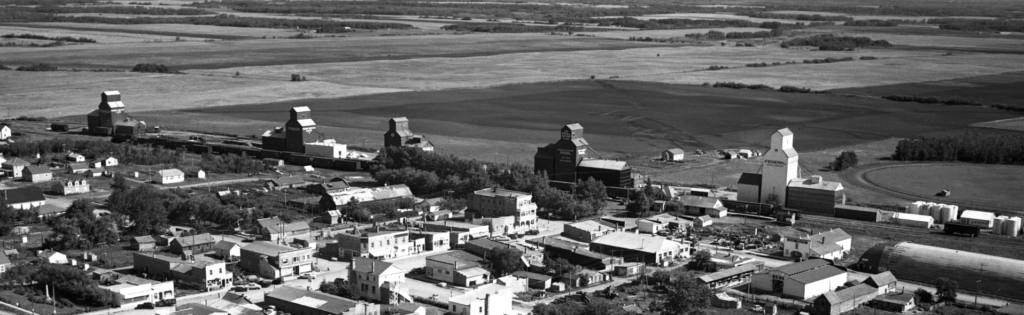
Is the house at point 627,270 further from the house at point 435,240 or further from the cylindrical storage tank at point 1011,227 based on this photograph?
the cylindrical storage tank at point 1011,227

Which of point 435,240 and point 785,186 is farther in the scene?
point 785,186

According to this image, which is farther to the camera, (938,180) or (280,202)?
(938,180)

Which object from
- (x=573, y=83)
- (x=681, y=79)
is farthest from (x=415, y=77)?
(x=681, y=79)

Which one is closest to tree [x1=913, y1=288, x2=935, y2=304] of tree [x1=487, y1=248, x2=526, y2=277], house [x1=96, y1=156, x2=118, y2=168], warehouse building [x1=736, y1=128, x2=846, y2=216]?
tree [x1=487, y1=248, x2=526, y2=277]

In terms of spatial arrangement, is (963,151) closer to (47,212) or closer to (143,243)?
(143,243)

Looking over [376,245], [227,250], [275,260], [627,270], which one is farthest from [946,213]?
[227,250]

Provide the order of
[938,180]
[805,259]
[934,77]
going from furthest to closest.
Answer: [934,77]
[938,180]
[805,259]

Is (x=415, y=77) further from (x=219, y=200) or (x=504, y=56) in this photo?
(x=219, y=200)
